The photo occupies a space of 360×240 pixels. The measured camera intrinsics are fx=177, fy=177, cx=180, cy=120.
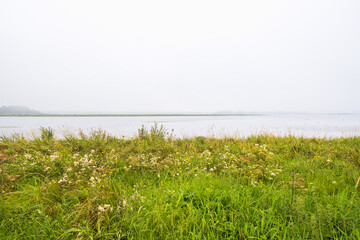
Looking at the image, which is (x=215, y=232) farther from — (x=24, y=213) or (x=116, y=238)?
(x=24, y=213)

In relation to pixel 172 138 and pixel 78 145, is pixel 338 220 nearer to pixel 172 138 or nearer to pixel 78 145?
pixel 172 138

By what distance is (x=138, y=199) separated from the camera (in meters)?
2.85

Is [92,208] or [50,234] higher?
[92,208]

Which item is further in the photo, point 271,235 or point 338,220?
point 338,220

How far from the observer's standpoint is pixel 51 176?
14.0ft

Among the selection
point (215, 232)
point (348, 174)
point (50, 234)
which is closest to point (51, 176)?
point (50, 234)

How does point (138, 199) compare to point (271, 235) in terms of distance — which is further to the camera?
point (138, 199)

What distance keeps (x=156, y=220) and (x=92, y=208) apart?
950mm

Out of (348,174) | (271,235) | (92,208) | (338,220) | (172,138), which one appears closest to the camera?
(271,235)

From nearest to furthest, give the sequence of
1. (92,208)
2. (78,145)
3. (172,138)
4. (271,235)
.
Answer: (271,235)
(92,208)
(78,145)
(172,138)

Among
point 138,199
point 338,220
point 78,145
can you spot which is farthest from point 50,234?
point 78,145

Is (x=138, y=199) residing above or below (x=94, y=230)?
above

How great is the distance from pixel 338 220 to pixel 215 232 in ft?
5.46

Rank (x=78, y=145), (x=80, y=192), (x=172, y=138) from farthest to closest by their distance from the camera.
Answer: (x=172, y=138) → (x=78, y=145) → (x=80, y=192)
